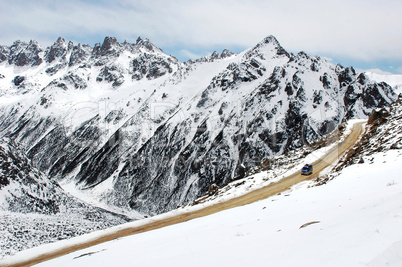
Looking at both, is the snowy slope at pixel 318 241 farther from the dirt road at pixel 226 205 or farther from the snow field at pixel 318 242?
the dirt road at pixel 226 205

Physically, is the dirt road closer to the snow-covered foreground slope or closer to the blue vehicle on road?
the blue vehicle on road

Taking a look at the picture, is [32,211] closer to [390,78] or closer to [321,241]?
[321,241]

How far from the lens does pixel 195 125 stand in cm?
8512

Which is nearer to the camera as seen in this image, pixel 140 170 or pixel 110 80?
pixel 140 170

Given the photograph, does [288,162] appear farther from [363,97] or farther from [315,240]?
[363,97]

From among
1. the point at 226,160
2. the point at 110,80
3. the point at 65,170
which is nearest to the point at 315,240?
the point at 226,160

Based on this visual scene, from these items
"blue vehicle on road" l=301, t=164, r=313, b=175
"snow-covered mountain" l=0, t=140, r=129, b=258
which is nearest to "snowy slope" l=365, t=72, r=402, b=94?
"blue vehicle on road" l=301, t=164, r=313, b=175

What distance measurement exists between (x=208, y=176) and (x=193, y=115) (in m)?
24.4

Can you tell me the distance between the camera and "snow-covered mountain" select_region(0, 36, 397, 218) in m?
65.6

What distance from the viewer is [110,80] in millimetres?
172375

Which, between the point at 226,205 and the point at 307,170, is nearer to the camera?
the point at 226,205

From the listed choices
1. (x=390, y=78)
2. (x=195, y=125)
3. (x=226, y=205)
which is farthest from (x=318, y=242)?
(x=390, y=78)

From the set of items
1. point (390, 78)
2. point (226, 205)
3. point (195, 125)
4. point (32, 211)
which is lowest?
point (32, 211)

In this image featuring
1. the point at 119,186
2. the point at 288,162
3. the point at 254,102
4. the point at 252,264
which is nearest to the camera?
the point at 252,264
